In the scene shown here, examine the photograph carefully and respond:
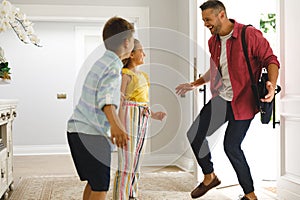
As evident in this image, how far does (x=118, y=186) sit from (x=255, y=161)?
156cm

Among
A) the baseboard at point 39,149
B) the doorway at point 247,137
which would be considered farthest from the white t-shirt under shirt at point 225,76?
the baseboard at point 39,149

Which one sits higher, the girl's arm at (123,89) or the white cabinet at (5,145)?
the girl's arm at (123,89)

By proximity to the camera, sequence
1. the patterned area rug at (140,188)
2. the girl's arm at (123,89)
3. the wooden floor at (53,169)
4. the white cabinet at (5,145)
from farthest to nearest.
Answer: the wooden floor at (53,169)
the patterned area rug at (140,188)
the white cabinet at (5,145)
the girl's arm at (123,89)

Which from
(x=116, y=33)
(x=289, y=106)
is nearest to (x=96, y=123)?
(x=116, y=33)

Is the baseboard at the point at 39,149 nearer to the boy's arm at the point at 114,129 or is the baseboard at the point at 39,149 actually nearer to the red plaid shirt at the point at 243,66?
the red plaid shirt at the point at 243,66

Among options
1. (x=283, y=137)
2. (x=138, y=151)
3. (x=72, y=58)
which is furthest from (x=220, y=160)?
(x=72, y=58)

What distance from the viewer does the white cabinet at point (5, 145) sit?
3.17 metres

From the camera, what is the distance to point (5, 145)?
352cm

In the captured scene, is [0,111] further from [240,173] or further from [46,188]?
[240,173]

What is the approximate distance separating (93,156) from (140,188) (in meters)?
1.72

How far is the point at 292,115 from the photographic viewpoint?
289 cm

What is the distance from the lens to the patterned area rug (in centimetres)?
342

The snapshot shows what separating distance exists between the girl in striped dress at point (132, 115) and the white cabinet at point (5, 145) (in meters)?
0.89

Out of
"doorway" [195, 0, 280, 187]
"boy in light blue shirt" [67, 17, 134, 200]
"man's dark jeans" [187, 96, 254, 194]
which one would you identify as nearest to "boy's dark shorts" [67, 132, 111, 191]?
"boy in light blue shirt" [67, 17, 134, 200]
